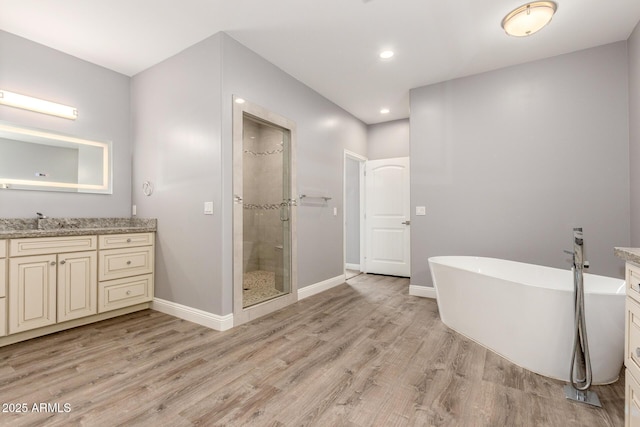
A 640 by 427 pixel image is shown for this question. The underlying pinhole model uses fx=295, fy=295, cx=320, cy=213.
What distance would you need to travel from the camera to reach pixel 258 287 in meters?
3.35

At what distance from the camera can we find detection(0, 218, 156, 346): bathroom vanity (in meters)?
2.37

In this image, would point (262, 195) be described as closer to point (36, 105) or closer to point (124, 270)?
point (124, 270)

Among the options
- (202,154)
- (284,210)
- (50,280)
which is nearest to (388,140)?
(284,210)

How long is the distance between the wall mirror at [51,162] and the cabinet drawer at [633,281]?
14.3 feet

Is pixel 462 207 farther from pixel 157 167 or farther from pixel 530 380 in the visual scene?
pixel 157 167

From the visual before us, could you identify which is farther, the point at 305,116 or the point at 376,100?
the point at 376,100

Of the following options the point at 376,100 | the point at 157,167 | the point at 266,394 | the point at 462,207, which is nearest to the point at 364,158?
the point at 376,100

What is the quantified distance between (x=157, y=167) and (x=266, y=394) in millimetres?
2670

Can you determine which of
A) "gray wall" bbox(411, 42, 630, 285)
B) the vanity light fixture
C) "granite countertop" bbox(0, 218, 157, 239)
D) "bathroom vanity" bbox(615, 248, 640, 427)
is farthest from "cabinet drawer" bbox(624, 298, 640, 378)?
the vanity light fixture

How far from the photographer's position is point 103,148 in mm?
3381

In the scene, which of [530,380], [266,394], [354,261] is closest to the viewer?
[266,394]

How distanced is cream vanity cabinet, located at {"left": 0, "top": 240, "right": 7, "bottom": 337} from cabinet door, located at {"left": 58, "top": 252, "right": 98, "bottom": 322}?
0.34m

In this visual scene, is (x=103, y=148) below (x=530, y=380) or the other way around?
the other way around

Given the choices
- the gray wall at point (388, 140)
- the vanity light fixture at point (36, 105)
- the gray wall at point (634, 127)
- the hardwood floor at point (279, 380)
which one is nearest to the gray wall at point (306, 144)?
the gray wall at point (388, 140)
